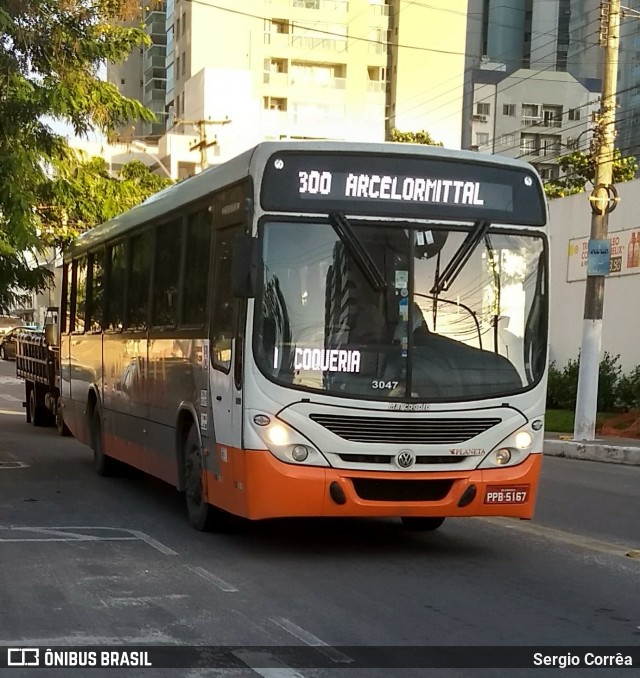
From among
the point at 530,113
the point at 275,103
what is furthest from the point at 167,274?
the point at 530,113

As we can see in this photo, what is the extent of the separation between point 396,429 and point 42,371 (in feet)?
47.6

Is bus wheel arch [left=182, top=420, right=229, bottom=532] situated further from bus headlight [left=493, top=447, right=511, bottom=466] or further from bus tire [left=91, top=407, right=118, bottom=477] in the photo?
bus tire [left=91, top=407, right=118, bottom=477]

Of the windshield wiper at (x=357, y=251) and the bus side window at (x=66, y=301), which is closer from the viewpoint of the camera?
the windshield wiper at (x=357, y=251)

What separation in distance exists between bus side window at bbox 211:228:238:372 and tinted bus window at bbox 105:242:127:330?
12.8 feet

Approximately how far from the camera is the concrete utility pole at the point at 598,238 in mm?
20094

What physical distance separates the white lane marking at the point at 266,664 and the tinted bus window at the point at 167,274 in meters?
5.15

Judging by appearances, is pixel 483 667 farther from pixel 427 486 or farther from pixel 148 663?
pixel 427 486

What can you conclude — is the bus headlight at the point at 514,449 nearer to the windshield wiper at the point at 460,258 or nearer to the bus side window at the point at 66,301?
the windshield wiper at the point at 460,258

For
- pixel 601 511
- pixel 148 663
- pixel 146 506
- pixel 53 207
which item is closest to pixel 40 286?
pixel 53 207

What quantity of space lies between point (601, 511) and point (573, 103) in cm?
7161

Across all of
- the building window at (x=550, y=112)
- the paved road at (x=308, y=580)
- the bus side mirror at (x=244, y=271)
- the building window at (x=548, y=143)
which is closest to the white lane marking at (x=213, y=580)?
the paved road at (x=308, y=580)

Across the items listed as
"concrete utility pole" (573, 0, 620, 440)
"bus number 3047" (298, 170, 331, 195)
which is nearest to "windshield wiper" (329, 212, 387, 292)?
"bus number 3047" (298, 170, 331, 195)

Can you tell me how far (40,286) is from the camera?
19.1 metres

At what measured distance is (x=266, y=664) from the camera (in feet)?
18.8
